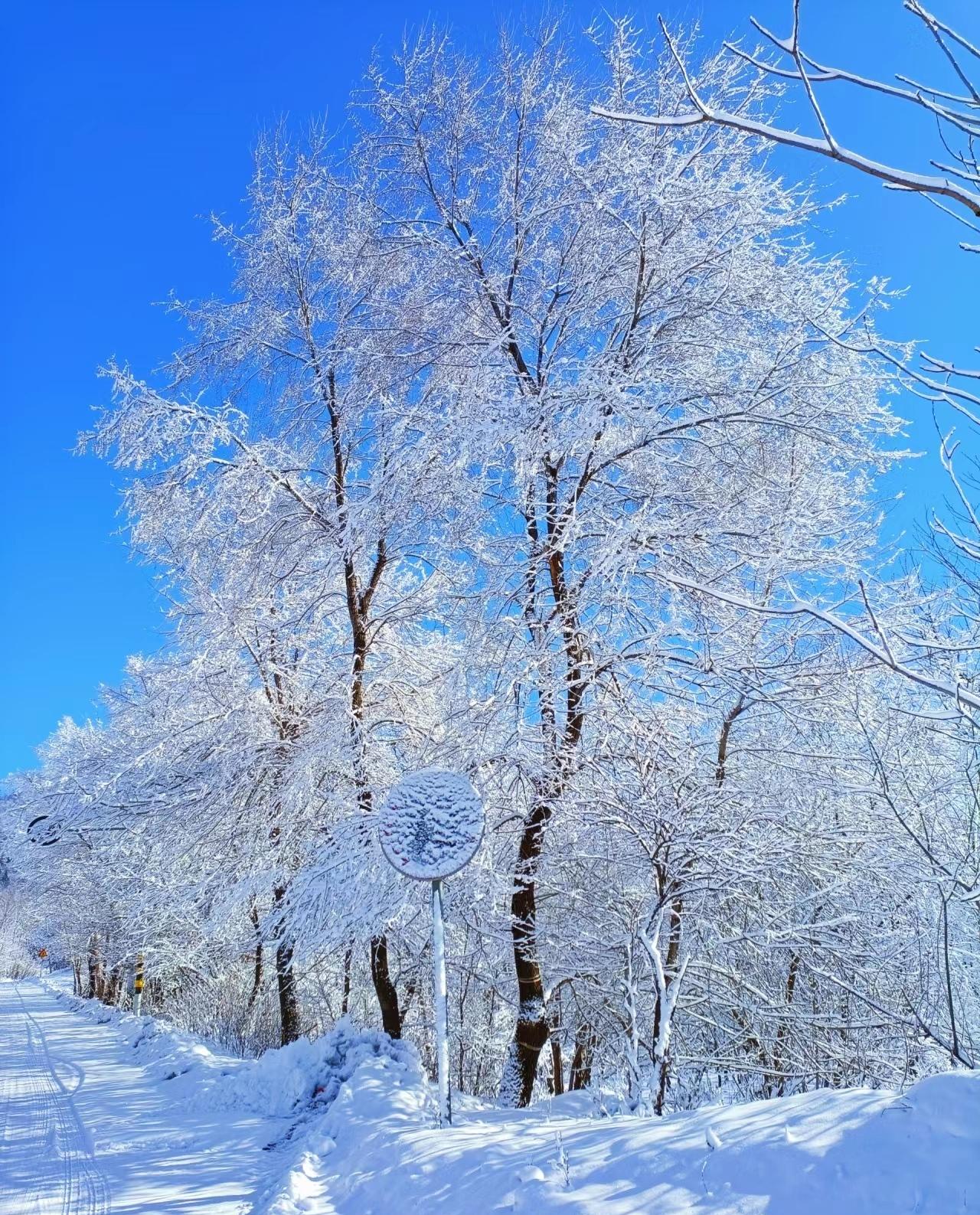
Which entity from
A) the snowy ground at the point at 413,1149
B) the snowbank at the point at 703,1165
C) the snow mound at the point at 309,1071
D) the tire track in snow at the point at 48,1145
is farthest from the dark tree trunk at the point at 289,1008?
the snowbank at the point at 703,1165

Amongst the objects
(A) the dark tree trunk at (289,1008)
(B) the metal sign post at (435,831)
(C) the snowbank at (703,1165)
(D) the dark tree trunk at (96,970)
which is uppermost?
(B) the metal sign post at (435,831)

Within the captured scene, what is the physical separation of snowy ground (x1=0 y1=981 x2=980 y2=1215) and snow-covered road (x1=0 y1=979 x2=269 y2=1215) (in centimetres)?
2

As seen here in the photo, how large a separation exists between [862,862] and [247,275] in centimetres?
844

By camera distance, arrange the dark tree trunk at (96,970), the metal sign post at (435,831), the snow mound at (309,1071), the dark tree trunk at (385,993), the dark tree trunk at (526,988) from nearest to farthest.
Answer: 1. the metal sign post at (435,831)
2. the snow mound at (309,1071)
3. the dark tree trunk at (526,988)
4. the dark tree trunk at (385,993)
5. the dark tree trunk at (96,970)

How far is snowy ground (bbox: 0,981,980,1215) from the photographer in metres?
2.53

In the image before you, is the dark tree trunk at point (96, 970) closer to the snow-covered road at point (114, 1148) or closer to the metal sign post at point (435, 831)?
the snow-covered road at point (114, 1148)

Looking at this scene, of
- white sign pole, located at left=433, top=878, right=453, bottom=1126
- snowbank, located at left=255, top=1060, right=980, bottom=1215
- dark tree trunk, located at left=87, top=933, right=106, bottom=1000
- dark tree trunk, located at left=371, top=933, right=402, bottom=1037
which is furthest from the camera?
dark tree trunk, located at left=87, top=933, right=106, bottom=1000

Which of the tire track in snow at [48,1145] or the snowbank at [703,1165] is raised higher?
the snowbank at [703,1165]

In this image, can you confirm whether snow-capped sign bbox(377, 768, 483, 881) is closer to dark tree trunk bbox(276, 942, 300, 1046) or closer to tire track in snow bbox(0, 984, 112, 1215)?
tire track in snow bbox(0, 984, 112, 1215)

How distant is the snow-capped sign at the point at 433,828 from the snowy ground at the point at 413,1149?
1.41 meters

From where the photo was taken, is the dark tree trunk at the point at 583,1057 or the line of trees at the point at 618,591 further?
the dark tree trunk at the point at 583,1057

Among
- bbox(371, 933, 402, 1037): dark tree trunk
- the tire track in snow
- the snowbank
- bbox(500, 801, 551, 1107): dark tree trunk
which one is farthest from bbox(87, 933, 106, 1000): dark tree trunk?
the snowbank

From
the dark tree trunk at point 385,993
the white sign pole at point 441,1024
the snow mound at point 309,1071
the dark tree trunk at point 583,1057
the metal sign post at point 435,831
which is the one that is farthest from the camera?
the dark tree trunk at point 583,1057

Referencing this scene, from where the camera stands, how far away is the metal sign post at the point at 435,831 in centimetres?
496
